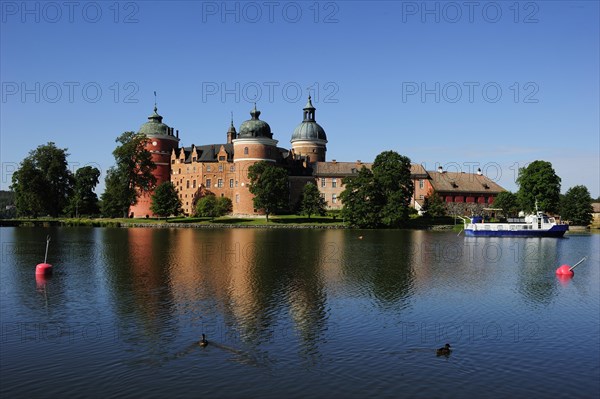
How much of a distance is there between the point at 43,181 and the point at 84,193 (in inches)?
484

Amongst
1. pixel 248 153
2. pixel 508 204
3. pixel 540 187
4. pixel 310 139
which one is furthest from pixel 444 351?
pixel 310 139

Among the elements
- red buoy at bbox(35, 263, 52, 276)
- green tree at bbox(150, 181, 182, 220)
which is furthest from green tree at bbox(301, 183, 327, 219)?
red buoy at bbox(35, 263, 52, 276)

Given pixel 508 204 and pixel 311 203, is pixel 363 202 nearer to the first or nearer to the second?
pixel 311 203

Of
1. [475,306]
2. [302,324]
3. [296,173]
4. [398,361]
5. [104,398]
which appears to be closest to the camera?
[104,398]

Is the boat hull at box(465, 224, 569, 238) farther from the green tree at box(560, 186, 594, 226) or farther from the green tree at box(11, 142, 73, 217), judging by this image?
the green tree at box(11, 142, 73, 217)

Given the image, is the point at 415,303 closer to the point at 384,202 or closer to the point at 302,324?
the point at 302,324

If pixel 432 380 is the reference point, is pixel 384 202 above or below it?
above

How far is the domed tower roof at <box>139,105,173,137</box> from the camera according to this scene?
123 metres

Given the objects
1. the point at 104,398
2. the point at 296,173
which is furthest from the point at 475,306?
the point at 296,173

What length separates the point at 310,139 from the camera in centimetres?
13500

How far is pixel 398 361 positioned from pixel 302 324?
5.58 meters

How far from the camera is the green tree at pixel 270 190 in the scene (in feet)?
333

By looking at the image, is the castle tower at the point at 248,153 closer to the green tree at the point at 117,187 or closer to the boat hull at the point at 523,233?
the green tree at the point at 117,187

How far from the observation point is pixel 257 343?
756 inches
